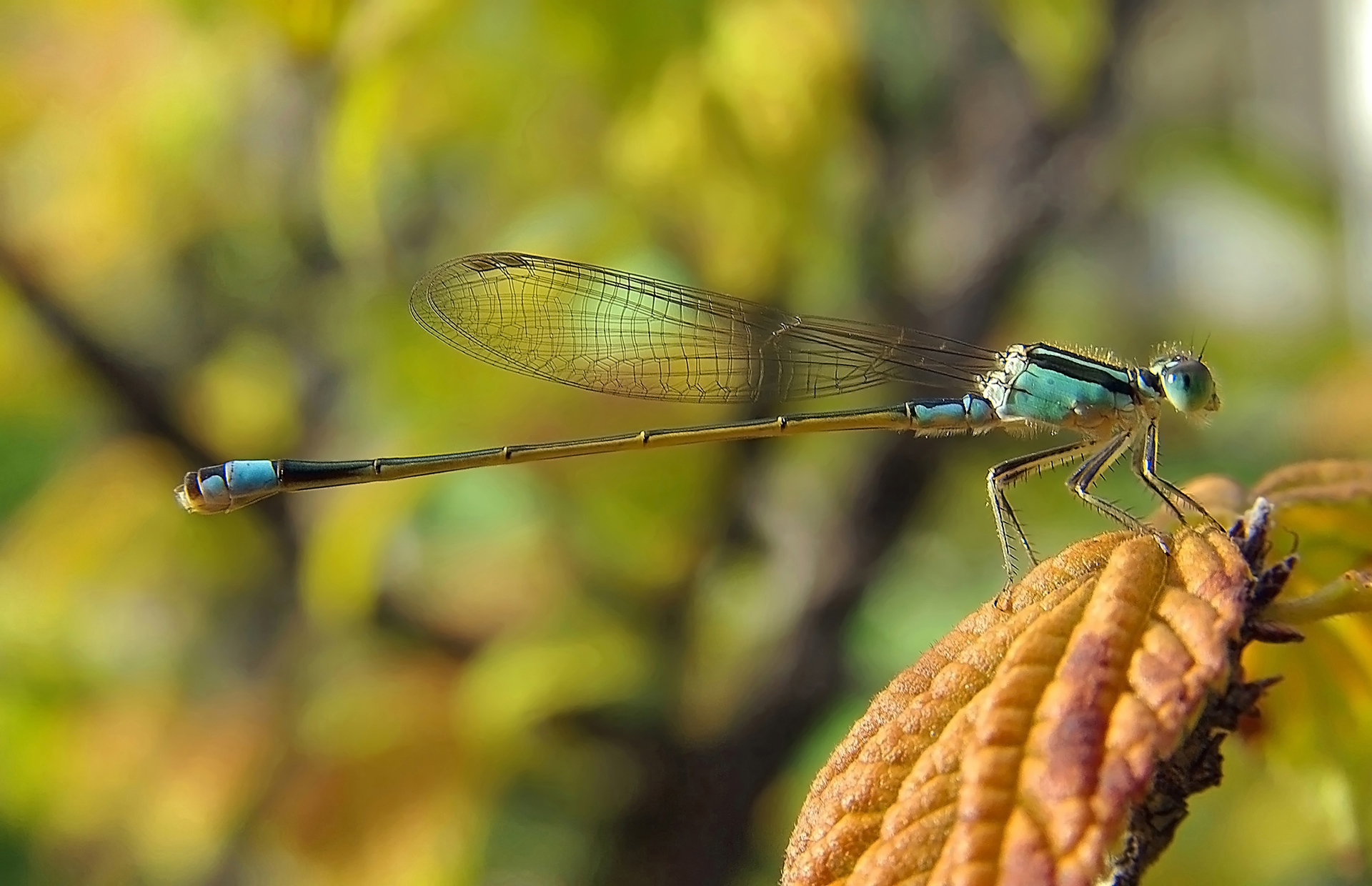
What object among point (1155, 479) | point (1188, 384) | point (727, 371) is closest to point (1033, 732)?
point (1155, 479)

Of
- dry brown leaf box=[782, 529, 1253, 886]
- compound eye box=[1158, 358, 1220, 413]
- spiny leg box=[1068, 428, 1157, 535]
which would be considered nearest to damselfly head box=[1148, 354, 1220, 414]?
compound eye box=[1158, 358, 1220, 413]

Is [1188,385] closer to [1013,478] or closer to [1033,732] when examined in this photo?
[1013,478]

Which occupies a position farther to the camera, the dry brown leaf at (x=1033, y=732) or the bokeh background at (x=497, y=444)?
the bokeh background at (x=497, y=444)

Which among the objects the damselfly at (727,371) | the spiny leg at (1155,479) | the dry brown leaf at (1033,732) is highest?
the damselfly at (727,371)

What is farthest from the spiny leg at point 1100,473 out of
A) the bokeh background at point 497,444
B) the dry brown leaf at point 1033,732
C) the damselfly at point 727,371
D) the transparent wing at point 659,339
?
the dry brown leaf at point 1033,732

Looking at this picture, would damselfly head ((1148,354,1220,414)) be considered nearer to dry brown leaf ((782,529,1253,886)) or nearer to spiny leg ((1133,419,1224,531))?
spiny leg ((1133,419,1224,531))

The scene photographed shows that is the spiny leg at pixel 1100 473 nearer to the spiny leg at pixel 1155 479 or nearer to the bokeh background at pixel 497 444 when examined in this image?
the spiny leg at pixel 1155 479

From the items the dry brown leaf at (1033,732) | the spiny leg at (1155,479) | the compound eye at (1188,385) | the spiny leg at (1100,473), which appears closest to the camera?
the dry brown leaf at (1033,732)
